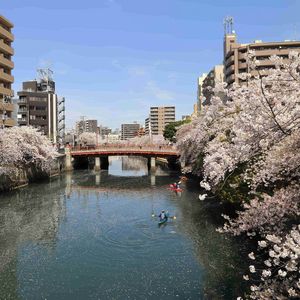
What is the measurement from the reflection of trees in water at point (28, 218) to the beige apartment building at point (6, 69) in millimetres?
15013

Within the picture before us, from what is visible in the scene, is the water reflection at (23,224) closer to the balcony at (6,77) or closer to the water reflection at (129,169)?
the balcony at (6,77)

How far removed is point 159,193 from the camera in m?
40.9

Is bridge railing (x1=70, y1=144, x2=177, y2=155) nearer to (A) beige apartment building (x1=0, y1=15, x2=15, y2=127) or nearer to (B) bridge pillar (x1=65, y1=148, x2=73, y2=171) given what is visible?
(B) bridge pillar (x1=65, y1=148, x2=73, y2=171)

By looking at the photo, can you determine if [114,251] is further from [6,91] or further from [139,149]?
[139,149]

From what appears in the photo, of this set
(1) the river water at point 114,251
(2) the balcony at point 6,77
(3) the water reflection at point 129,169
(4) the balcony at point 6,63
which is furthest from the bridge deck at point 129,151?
(1) the river water at point 114,251

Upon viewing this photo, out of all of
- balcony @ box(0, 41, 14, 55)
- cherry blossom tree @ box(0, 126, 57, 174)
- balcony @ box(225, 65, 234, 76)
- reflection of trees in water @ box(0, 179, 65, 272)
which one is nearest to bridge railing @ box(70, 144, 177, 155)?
cherry blossom tree @ box(0, 126, 57, 174)

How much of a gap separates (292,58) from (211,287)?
33.2ft

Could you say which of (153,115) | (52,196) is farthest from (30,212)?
(153,115)

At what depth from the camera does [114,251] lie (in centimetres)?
2033

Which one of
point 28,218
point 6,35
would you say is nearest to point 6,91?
point 6,35

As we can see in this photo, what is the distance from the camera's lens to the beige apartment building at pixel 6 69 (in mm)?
51594

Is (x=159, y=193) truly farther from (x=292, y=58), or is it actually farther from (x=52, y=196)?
(x=292, y=58)

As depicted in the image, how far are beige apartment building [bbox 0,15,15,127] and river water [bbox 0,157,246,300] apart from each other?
20951 millimetres

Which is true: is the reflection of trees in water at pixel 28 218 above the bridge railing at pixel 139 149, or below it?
below
